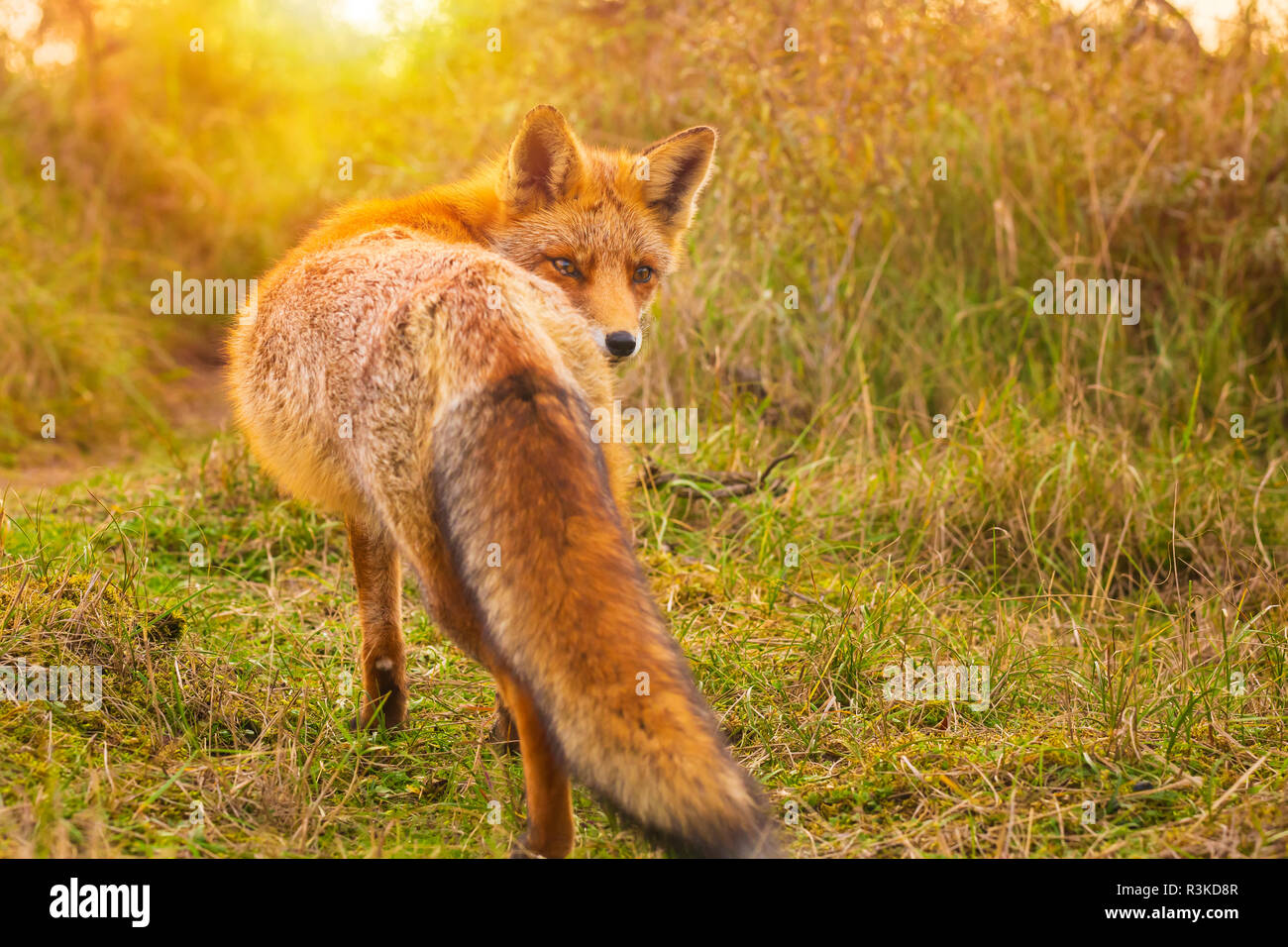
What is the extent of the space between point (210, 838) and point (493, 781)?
0.74 meters

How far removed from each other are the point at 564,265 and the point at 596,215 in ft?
0.93

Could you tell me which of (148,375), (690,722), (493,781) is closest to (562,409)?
(690,722)

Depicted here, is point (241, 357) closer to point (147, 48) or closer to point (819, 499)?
point (819, 499)

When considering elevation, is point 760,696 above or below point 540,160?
below

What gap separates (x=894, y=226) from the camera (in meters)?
6.34

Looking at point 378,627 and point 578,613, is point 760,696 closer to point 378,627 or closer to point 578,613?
point 378,627

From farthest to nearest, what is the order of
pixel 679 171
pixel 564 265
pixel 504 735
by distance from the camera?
pixel 679 171, pixel 564 265, pixel 504 735

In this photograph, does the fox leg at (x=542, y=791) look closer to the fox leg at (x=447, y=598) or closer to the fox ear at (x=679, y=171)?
the fox leg at (x=447, y=598)

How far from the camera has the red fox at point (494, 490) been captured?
6.42 feet

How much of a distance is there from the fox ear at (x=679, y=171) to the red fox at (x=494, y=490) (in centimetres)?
92

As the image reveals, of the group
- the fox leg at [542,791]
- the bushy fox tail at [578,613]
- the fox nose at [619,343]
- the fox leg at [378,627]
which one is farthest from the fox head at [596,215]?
the fox leg at [542,791]

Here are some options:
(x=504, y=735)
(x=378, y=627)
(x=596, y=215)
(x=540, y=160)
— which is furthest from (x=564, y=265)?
(x=504, y=735)

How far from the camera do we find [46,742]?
8.88 feet

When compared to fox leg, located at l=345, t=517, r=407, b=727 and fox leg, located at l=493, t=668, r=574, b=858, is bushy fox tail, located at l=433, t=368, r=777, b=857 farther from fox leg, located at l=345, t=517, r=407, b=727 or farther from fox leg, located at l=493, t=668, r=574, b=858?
fox leg, located at l=345, t=517, r=407, b=727
